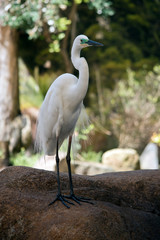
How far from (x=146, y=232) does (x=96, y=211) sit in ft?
1.65

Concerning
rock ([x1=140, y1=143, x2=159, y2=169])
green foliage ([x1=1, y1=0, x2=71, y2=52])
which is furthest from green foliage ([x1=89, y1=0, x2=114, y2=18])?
rock ([x1=140, y1=143, x2=159, y2=169])

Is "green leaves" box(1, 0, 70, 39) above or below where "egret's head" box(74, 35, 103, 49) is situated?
above


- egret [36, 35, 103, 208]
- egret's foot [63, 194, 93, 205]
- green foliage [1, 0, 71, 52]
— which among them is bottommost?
egret's foot [63, 194, 93, 205]

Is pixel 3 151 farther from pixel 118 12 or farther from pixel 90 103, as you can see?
pixel 118 12

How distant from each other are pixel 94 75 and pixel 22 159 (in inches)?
144

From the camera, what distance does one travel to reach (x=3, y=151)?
728 centimetres

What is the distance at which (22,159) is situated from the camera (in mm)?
7406

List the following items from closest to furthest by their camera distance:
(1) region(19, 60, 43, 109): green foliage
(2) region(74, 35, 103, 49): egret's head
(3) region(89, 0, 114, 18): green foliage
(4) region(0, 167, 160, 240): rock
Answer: (4) region(0, 167, 160, 240): rock < (2) region(74, 35, 103, 49): egret's head < (3) region(89, 0, 114, 18): green foliage < (1) region(19, 60, 43, 109): green foliage

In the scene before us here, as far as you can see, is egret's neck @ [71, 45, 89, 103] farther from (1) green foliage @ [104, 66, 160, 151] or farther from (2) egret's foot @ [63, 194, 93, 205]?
(1) green foliage @ [104, 66, 160, 151]

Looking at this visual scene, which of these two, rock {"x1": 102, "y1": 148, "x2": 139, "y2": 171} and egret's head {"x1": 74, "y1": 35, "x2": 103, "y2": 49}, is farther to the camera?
rock {"x1": 102, "y1": 148, "x2": 139, "y2": 171}

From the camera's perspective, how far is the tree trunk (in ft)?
24.0

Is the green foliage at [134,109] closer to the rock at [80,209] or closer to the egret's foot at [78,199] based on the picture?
the rock at [80,209]

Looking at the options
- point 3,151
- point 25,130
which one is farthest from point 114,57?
point 3,151

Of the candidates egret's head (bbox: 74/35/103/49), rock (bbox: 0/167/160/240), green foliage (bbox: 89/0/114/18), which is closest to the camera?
rock (bbox: 0/167/160/240)
